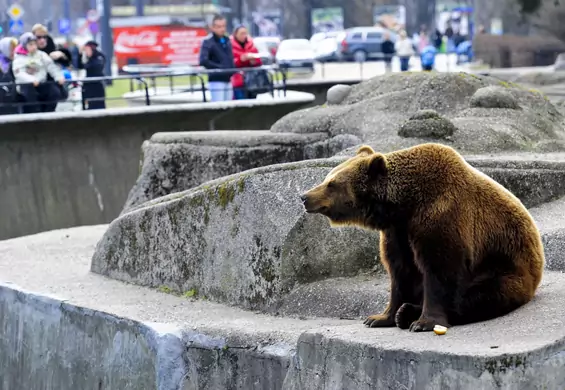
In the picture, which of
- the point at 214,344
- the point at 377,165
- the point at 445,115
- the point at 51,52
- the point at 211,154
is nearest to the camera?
the point at 377,165

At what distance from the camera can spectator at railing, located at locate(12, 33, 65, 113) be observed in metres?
16.5

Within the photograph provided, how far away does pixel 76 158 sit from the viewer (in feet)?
55.5

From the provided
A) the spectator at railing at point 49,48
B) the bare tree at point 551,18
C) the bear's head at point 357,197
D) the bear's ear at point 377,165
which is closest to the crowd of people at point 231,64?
the spectator at railing at point 49,48

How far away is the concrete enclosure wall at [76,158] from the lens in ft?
53.9

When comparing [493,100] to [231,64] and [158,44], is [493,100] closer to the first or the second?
[231,64]

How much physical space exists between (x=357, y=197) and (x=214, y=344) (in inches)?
69.9

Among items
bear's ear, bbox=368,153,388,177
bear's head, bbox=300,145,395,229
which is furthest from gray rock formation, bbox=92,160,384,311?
bear's ear, bbox=368,153,388,177

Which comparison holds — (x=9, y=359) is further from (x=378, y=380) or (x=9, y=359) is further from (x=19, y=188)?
(x=19, y=188)

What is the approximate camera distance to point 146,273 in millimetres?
9867

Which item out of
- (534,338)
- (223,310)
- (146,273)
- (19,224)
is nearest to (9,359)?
(146,273)

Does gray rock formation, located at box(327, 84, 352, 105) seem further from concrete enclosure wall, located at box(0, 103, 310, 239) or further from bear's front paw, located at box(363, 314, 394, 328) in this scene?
bear's front paw, located at box(363, 314, 394, 328)

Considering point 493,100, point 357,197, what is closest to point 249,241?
→ point 357,197

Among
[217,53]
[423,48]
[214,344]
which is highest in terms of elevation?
[217,53]

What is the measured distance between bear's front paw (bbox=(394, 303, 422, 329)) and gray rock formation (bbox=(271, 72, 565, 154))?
3.53 m
